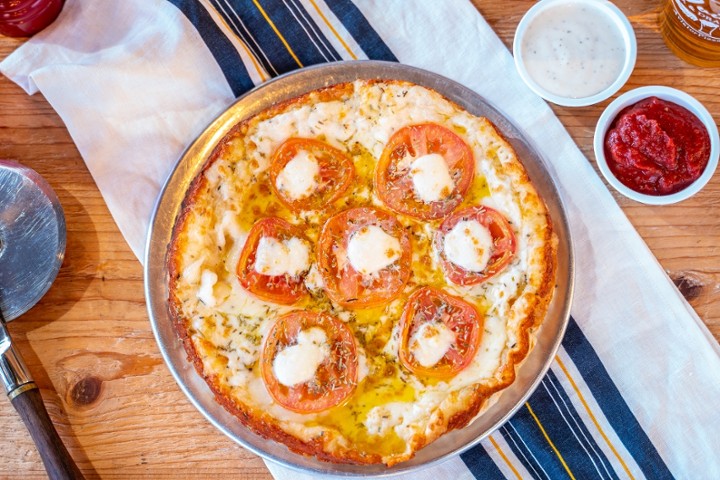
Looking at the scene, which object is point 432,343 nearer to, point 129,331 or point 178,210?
point 178,210

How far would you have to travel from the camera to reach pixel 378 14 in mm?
3938

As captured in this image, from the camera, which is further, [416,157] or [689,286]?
[689,286]

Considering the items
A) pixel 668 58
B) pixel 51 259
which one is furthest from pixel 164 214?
pixel 668 58

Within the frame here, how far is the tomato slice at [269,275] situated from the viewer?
3459 mm

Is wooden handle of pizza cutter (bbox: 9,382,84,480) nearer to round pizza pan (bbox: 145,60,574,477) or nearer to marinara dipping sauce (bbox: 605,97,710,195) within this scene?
round pizza pan (bbox: 145,60,574,477)

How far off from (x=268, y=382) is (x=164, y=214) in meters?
0.96

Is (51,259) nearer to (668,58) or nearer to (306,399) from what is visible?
(306,399)

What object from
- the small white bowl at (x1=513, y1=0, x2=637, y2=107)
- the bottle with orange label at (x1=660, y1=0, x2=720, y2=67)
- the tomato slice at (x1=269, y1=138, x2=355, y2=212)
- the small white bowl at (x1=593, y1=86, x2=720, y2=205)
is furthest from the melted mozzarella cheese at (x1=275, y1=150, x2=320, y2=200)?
the bottle with orange label at (x1=660, y1=0, x2=720, y2=67)

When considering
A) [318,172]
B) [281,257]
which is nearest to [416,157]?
[318,172]

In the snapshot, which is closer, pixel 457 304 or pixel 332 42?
pixel 457 304

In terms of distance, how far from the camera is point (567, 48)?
12.3 feet

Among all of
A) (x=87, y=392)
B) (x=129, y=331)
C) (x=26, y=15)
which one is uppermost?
(x=26, y=15)

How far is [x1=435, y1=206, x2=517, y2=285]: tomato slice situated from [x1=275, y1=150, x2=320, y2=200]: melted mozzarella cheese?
0.60 meters

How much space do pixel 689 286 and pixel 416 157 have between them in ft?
4.80
